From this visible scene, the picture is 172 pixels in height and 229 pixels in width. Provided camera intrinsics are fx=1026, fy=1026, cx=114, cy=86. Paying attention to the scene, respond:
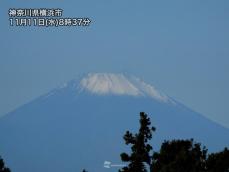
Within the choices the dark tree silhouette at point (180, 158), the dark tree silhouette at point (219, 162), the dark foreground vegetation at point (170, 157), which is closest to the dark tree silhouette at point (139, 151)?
the dark foreground vegetation at point (170, 157)

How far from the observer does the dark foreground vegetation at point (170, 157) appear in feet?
97.8

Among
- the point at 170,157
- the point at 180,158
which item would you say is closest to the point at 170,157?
the point at 170,157

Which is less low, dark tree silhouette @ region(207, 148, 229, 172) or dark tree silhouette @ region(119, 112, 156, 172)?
dark tree silhouette @ region(119, 112, 156, 172)

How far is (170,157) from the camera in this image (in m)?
31.4

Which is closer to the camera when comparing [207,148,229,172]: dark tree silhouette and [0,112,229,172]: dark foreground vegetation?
[207,148,229,172]: dark tree silhouette

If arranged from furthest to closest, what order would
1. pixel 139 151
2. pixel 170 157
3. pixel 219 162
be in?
pixel 170 157, pixel 139 151, pixel 219 162

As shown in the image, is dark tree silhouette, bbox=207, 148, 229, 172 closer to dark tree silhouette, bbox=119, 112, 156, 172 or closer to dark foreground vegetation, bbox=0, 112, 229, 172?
dark foreground vegetation, bbox=0, 112, 229, 172

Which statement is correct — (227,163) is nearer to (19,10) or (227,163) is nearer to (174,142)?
(174,142)

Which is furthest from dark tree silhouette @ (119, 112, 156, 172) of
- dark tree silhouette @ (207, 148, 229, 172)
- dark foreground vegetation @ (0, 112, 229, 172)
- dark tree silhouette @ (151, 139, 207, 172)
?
dark tree silhouette @ (207, 148, 229, 172)

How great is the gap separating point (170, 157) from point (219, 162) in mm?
2146

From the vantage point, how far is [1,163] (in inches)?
1737

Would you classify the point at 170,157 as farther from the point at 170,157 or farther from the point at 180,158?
the point at 180,158

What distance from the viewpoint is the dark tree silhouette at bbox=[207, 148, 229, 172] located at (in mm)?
29672

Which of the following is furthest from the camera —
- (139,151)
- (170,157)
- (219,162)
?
(170,157)
